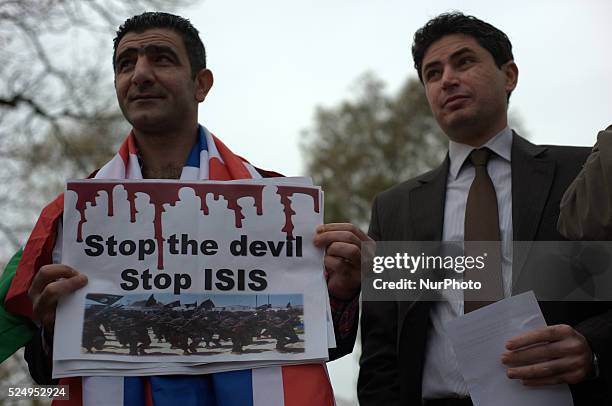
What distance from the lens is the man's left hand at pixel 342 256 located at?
2.37 meters

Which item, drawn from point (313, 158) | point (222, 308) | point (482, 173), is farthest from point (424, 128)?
point (222, 308)

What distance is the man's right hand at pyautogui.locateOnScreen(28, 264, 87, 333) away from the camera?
225 centimetres

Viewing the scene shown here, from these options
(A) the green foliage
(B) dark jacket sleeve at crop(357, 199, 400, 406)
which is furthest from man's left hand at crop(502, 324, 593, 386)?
(A) the green foliage

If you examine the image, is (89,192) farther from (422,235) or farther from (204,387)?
(422,235)

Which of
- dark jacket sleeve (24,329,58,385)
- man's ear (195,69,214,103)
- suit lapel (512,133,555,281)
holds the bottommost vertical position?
dark jacket sleeve (24,329,58,385)

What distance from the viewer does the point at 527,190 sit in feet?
9.69

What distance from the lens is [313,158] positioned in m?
16.5

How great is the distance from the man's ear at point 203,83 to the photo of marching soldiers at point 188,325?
0.84 metres

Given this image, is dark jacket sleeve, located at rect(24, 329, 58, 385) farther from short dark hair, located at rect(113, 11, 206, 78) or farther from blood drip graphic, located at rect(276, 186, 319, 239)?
short dark hair, located at rect(113, 11, 206, 78)

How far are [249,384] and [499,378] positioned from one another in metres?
0.77

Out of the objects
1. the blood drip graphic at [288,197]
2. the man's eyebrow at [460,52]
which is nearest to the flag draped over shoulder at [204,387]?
the blood drip graphic at [288,197]

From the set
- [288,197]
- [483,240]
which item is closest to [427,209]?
[483,240]

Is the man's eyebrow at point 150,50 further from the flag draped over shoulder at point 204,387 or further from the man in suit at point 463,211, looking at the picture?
the man in suit at point 463,211

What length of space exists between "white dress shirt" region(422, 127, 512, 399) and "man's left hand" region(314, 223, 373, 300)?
1.83 ft
